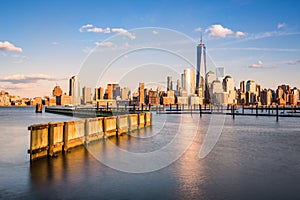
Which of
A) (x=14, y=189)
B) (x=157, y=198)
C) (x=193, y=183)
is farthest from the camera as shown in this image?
(x=193, y=183)

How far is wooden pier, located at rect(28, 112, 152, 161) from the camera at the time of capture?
1466 cm

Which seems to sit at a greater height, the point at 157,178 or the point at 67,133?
the point at 67,133

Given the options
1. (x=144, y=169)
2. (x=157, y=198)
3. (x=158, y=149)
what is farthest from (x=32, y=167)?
(x=158, y=149)

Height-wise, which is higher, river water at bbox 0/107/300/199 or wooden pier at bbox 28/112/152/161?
wooden pier at bbox 28/112/152/161

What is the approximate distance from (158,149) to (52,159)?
24.0 ft

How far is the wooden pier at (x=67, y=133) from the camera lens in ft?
48.1

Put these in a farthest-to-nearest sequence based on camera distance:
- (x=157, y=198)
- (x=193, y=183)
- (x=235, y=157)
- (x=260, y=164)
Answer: (x=235, y=157) → (x=260, y=164) → (x=193, y=183) → (x=157, y=198)

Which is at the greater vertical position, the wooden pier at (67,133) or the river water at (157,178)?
the wooden pier at (67,133)

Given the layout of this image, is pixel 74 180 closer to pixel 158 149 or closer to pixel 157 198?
pixel 157 198

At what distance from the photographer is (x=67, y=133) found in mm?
17328

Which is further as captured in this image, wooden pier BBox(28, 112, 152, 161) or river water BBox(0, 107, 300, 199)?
wooden pier BBox(28, 112, 152, 161)

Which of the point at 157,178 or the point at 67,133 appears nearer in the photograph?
the point at 157,178

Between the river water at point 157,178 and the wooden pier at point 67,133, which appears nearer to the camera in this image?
the river water at point 157,178

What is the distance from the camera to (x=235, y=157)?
54.7 ft
